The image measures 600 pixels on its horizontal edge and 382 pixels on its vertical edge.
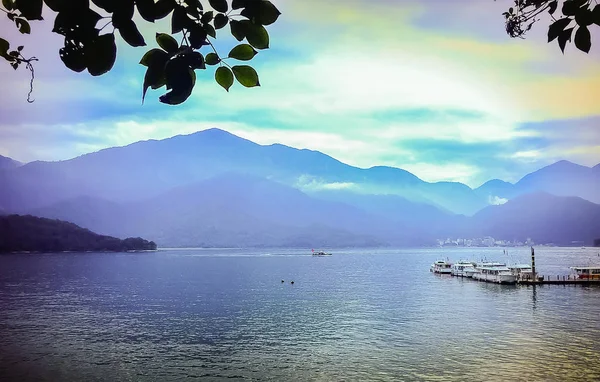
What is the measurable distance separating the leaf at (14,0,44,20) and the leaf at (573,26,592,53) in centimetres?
323

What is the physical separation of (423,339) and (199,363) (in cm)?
2549

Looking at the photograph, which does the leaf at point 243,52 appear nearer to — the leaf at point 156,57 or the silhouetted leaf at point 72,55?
the leaf at point 156,57

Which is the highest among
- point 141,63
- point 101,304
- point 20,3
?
point 20,3

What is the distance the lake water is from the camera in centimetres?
4000

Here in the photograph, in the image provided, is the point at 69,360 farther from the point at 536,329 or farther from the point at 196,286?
the point at 196,286

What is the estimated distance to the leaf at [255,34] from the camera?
2.22 m

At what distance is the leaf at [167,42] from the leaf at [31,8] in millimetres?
515

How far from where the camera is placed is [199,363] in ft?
140

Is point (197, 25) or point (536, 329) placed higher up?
point (197, 25)

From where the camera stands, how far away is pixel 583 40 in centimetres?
302

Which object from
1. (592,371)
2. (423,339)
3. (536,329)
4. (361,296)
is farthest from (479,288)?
(592,371)

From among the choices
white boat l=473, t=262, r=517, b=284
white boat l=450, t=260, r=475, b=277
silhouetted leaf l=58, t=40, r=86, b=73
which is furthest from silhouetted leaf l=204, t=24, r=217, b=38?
white boat l=450, t=260, r=475, b=277

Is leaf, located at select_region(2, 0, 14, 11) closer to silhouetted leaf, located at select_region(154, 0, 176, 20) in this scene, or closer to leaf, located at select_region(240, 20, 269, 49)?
silhouetted leaf, located at select_region(154, 0, 176, 20)

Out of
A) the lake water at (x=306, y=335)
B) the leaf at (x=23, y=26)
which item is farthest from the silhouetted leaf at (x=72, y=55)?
the lake water at (x=306, y=335)
